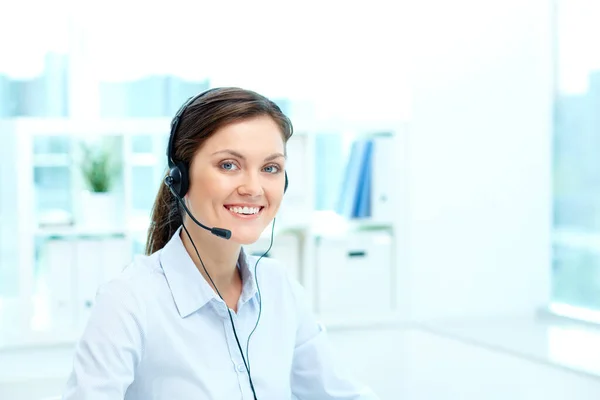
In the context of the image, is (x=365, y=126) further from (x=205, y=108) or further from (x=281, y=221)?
(x=205, y=108)

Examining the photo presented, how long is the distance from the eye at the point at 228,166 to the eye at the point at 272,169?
0.06m

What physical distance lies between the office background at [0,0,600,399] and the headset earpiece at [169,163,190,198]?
145 cm

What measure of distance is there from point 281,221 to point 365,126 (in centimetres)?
49

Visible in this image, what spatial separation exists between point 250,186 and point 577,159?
8.42 feet

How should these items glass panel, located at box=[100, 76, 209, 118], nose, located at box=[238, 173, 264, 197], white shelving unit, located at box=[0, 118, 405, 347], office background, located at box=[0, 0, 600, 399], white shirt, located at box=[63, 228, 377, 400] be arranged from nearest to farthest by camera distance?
white shirt, located at box=[63, 228, 377, 400] → nose, located at box=[238, 173, 264, 197] → white shelving unit, located at box=[0, 118, 405, 347] → office background, located at box=[0, 0, 600, 399] → glass panel, located at box=[100, 76, 209, 118]

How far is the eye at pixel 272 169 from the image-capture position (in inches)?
55.7

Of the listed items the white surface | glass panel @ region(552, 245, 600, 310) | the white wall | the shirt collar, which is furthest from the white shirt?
glass panel @ region(552, 245, 600, 310)

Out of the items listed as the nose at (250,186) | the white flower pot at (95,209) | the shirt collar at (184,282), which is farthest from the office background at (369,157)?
the nose at (250,186)

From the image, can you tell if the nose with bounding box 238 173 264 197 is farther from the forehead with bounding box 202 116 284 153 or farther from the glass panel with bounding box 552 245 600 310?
the glass panel with bounding box 552 245 600 310

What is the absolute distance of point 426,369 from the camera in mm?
2869

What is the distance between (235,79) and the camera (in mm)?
3428

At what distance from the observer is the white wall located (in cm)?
330

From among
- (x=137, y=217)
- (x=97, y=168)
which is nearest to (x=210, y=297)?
(x=97, y=168)

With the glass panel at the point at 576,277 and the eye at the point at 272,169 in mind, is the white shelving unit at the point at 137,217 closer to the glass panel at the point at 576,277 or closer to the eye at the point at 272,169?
the glass panel at the point at 576,277
